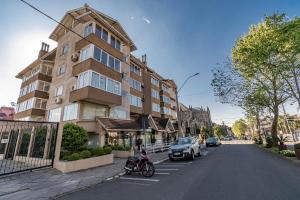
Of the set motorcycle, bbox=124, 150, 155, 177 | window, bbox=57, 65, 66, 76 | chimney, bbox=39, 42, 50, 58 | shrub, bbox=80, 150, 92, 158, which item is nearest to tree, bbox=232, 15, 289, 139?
motorcycle, bbox=124, 150, 155, 177

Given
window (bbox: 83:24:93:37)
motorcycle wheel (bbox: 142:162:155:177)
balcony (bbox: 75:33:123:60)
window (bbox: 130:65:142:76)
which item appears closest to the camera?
motorcycle wheel (bbox: 142:162:155:177)

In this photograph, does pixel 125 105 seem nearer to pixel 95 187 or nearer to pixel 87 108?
pixel 87 108

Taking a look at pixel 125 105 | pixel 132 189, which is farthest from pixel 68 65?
pixel 132 189

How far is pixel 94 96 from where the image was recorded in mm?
18438

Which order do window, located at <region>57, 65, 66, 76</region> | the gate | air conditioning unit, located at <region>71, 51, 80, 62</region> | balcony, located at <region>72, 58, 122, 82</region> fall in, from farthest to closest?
window, located at <region>57, 65, 66, 76</region>, air conditioning unit, located at <region>71, 51, 80, 62</region>, balcony, located at <region>72, 58, 122, 82</region>, the gate

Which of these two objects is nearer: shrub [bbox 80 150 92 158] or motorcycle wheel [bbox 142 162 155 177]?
motorcycle wheel [bbox 142 162 155 177]

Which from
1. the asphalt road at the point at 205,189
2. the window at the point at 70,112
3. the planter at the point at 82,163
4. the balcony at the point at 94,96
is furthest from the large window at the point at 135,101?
the asphalt road at the point at 205,189

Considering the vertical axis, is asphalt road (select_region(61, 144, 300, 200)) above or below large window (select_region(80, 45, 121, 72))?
below

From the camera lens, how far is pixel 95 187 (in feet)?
25.7

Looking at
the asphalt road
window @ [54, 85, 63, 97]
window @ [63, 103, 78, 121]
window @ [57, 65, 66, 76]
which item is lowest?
the asphalt road

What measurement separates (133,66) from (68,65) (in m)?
11.7

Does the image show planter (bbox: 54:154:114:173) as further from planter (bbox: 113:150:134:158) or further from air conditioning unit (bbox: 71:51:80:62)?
air conditioning unit (bbox: 71:51:80:62)

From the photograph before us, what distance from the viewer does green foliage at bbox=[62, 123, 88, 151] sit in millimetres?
12948

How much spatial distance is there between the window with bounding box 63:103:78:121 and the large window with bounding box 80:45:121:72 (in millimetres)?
5532
